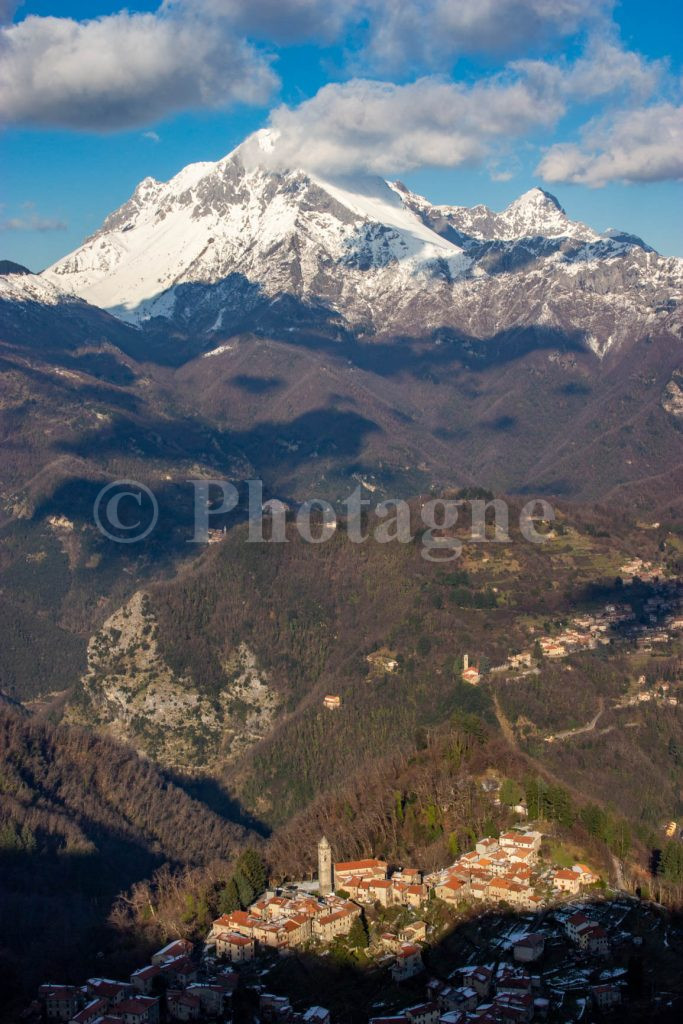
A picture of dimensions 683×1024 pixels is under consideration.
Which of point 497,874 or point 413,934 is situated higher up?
point 497,874

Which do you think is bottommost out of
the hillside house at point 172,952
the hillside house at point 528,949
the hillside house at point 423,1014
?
the hillside house at point 423,1014

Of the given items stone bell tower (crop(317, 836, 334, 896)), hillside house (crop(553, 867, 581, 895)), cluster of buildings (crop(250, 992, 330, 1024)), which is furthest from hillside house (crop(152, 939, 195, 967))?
hillside house (crop(553, 867, 581, 895))

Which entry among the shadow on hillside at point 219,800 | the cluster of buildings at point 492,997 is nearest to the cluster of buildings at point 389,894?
the cluster of buildings at point 492,997

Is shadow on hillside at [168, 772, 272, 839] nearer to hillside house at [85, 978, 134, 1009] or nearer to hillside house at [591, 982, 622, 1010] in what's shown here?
hillside house at [85, 978, 134, 1009]

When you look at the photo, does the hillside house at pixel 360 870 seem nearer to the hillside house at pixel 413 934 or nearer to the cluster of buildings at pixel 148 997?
the hillside house at pixel 413 934

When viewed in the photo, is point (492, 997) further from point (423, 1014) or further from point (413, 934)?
point (413, 934)

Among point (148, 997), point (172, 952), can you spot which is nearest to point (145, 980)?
point (148, 997)

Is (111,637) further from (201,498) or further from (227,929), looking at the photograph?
(201,498)
